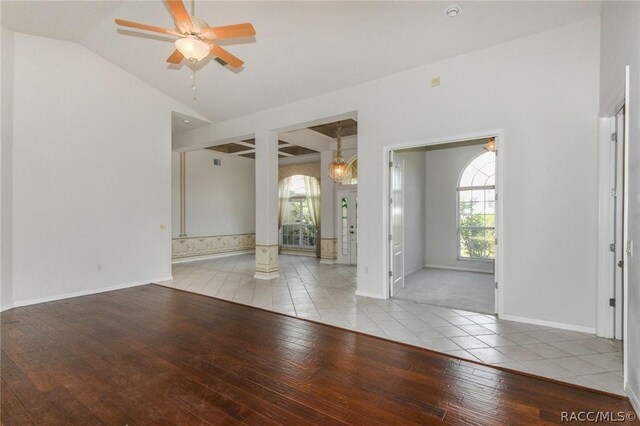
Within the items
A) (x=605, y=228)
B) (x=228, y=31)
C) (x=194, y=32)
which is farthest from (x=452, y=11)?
(x=605, y=228)

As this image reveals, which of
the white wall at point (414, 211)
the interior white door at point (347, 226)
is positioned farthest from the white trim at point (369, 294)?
the interior white door at point (347, 226)

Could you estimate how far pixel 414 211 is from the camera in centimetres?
689

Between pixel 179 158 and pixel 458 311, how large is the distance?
7723mm

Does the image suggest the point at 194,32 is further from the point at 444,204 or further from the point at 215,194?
the point at 215,194

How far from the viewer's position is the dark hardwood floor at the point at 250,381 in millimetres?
1990

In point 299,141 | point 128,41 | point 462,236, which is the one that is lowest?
point 462,236

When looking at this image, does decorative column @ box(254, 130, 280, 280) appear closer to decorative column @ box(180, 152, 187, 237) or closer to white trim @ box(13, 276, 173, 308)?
white trim @ box(13, 276, 173, 308)

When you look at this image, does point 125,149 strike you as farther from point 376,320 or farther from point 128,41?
point 376,320

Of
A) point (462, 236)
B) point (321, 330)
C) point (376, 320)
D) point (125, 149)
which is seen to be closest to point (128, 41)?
point (125, 149)

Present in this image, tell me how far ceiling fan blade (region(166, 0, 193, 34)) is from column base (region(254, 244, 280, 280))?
407 cm

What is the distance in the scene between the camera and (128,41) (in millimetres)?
4668

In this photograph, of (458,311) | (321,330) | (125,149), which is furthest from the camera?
(125,149)

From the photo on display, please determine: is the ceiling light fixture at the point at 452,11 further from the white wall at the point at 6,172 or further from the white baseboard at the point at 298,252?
the white baseboard at the point at 298,252

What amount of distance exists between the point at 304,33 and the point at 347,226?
5.06 m
